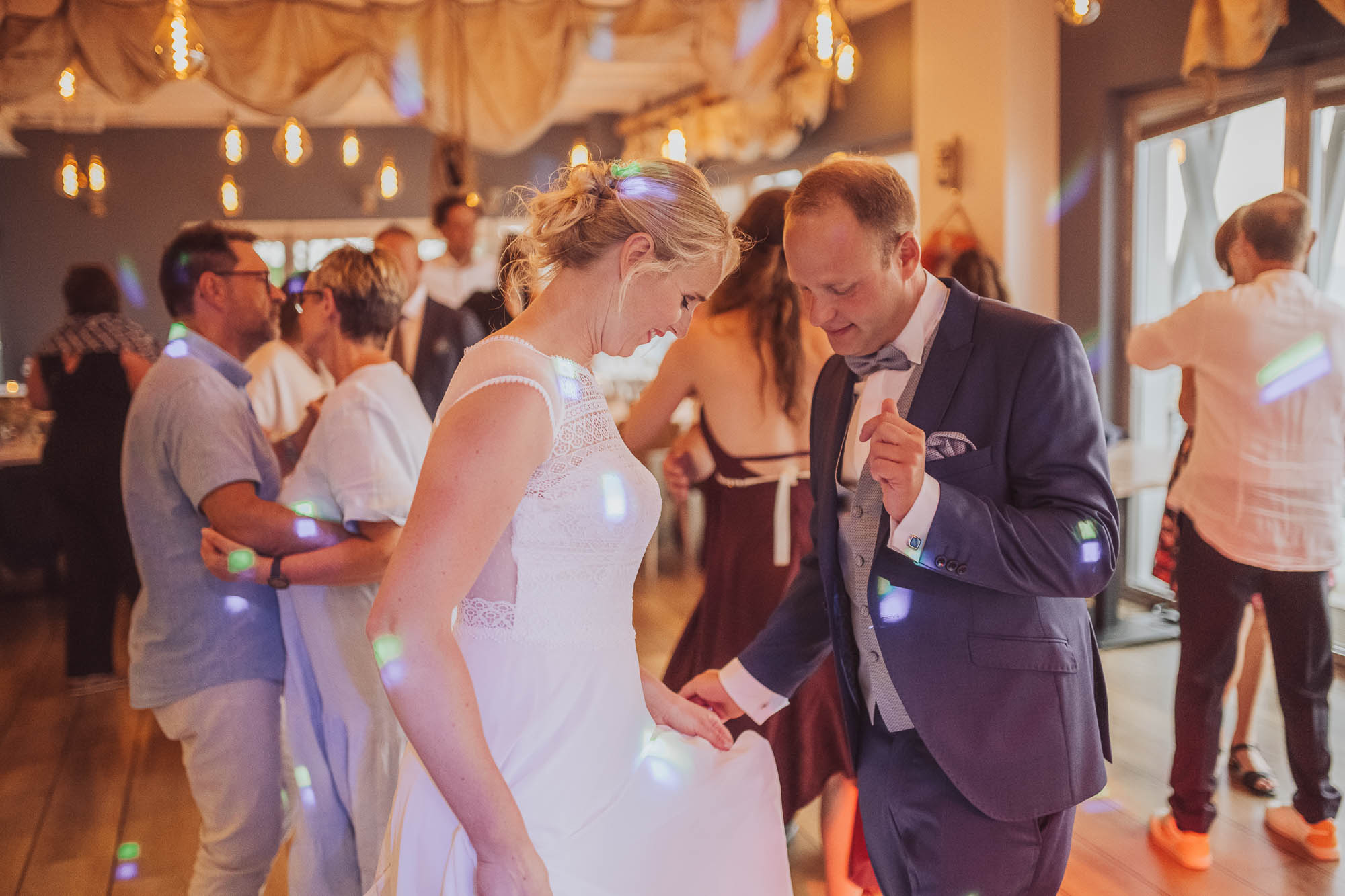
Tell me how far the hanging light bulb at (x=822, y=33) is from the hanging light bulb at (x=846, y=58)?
0.09ft

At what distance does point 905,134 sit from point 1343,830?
509 cm

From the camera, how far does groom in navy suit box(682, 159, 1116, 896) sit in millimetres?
1380

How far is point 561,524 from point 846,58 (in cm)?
291

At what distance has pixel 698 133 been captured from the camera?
873cm

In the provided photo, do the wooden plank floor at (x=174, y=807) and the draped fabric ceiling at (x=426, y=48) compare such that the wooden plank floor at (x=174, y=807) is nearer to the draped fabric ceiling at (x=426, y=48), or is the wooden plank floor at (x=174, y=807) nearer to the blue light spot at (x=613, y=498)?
the blue light spot at (x=613, y=498)

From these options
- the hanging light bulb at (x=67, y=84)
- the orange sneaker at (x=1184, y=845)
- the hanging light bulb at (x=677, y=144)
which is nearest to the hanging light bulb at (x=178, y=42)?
the hanging light bulb at (x=67, y=84)

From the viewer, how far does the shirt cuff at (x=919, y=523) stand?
135 cm

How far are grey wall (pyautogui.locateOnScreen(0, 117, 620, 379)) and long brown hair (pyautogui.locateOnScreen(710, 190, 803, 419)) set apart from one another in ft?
27.6

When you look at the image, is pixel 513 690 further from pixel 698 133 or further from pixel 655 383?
pixel 698 133

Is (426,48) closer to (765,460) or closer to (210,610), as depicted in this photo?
(765,460)

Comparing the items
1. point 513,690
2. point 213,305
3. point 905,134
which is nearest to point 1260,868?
point 513,690

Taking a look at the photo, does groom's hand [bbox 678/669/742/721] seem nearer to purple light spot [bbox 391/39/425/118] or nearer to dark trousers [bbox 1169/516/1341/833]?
dark trousers [bbox 1169/516/1341/833]

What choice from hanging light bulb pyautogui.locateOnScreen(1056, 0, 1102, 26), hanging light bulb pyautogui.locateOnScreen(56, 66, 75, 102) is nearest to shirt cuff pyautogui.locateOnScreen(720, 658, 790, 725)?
hanging light bulb pyautogui.locateOnScreen(1056, 0, 1102, 26)

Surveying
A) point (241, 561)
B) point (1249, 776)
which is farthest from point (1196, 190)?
point (241, 561)
